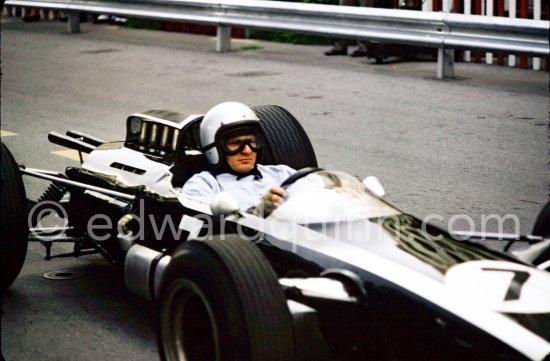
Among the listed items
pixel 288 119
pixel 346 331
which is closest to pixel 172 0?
pixel 288 119

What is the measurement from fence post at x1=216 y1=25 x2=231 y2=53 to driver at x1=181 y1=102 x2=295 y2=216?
9200mm

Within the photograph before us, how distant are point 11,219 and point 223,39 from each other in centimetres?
932

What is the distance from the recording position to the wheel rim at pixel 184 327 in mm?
4367

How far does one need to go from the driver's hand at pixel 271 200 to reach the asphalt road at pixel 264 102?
86 centimetres

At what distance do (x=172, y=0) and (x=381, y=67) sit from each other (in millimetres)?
3492

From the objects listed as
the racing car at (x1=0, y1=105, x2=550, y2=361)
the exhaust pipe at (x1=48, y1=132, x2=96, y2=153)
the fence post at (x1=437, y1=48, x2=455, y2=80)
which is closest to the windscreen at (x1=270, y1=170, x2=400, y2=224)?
the racing car at (x1=0, y1=105, x2=550, y2=361)

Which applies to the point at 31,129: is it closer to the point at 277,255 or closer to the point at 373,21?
the point at 373,21

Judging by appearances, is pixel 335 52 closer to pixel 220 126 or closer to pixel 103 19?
pixel 103 19

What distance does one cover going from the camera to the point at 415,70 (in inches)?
495

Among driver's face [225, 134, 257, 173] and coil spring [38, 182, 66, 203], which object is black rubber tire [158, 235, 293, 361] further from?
coil spring [38, 182, 66, 203]

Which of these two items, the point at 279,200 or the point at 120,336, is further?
the point at 120,336

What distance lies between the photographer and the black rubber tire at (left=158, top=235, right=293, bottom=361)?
3.96m

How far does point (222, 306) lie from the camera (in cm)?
402

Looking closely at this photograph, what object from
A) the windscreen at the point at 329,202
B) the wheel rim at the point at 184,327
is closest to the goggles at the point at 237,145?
the windscreen at the point at 329,202
